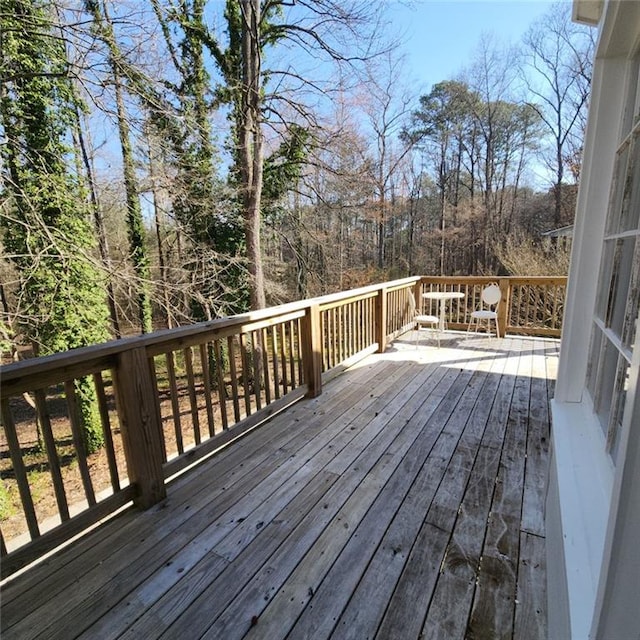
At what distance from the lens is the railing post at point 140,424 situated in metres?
1.79

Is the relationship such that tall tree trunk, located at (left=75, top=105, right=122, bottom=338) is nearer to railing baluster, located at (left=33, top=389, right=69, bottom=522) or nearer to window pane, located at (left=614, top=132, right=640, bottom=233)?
railing baluster, located at (left=33, top=389, right=69, bottom=522)

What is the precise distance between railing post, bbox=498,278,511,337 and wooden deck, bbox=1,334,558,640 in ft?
9.61

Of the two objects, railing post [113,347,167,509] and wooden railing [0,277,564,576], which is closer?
wooden railing [0,277,564,576]

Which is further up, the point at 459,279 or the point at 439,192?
the point at 439,192

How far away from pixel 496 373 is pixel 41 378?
395 cm

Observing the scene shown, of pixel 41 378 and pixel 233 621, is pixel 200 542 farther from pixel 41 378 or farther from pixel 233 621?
pixel 41 378

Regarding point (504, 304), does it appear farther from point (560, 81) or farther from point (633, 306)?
point (560, 81)

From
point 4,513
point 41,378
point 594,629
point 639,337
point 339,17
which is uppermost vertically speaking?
point 339,17

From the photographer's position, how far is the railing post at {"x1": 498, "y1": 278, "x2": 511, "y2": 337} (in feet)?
17.4

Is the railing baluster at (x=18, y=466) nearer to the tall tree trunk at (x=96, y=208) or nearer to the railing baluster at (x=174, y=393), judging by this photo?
the railing baluster at (x=174, y=393)

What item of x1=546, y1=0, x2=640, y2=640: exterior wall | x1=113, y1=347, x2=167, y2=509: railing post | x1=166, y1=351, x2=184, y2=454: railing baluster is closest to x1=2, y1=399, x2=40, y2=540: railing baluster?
x1=113, y1=347, x2=167, y2=509: railing post

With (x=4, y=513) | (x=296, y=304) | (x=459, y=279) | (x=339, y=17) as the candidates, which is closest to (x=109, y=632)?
(x=296, y=304)

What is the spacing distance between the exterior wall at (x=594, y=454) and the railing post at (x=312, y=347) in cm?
195

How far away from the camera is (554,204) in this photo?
1405 cm
